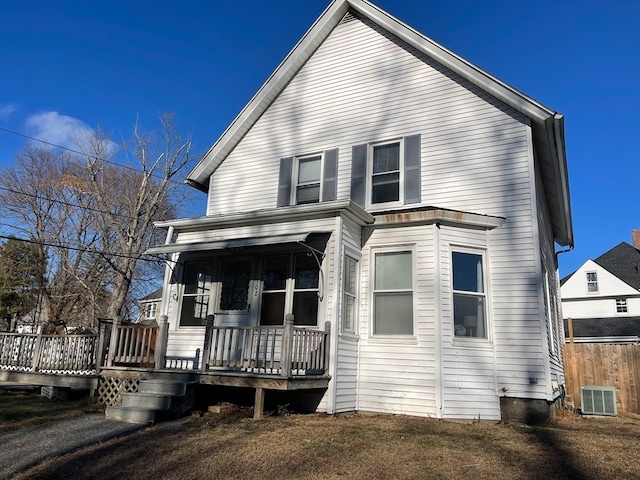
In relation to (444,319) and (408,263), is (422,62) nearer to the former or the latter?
(408,263)

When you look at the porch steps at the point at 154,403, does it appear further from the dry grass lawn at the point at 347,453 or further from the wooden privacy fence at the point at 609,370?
the wooden privacy fence at the point at 609,370

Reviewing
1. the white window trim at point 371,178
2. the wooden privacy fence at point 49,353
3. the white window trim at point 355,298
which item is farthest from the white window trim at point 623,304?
the wooden privacy fence at point 49,353

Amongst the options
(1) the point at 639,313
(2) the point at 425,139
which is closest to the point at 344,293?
(2) the point at 425,139

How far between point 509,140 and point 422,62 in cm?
286

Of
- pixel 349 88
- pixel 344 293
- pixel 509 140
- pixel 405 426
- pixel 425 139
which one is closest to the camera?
pixel 405 426

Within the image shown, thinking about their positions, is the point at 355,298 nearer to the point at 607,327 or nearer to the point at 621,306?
the point at 607,327

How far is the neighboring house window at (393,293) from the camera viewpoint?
902cm

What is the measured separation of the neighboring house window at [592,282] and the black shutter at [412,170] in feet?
83.9

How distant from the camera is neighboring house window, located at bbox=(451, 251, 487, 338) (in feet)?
28.9

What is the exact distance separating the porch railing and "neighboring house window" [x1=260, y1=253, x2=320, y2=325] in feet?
3.29

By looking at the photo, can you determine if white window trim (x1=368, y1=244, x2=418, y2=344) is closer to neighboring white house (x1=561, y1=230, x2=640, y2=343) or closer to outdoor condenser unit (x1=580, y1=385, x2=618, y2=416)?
outdoor condenser unit (x1=580, y1=385, x2=618, y2=416)

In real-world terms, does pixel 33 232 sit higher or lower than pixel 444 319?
higher

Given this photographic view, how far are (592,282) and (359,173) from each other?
26.0m

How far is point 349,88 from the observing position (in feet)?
38.3
